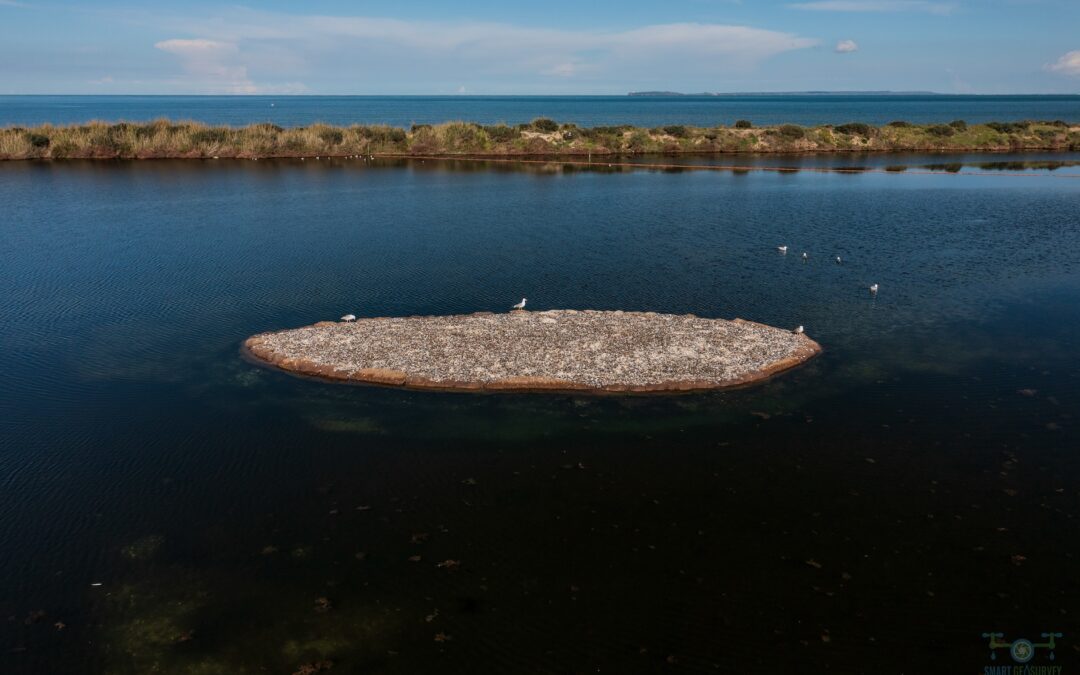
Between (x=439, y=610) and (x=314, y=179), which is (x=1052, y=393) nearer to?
(x=439, y=610)

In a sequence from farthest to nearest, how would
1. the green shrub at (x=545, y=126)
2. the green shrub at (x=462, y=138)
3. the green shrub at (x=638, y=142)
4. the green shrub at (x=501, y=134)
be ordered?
the green shrub at (x=545, y=126) → the green shrub at (x=638, y=142) → the green shrub at (x=501, y=134) → the green shrub at (x=462, y=138)

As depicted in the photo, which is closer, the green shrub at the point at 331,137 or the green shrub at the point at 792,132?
the green shrub at the point at 331,137

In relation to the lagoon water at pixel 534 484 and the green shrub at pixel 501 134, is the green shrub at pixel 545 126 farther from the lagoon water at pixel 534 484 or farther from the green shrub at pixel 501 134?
the lagoon water at pixel 534 484

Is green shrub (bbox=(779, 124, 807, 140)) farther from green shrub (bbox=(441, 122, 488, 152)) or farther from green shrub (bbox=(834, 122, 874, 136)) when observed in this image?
green shrub (bbox=(441, 122, 488, 152))

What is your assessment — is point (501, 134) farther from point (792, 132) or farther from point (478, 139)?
point (792, 132)

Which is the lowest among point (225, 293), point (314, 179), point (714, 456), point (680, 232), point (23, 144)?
point (714, 456)

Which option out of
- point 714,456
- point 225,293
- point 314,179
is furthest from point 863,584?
point 314,179

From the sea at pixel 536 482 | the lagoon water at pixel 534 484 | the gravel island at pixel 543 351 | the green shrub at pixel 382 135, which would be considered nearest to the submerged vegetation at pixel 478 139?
the green shrub at pixel 382 135
